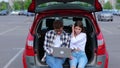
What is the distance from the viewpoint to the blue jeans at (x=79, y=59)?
7.06 m

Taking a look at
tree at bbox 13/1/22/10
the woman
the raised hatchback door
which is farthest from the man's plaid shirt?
tree at bbox 13/1/22/10

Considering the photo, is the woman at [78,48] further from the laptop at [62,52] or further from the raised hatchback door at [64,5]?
the raised hatchback door at [64,5]

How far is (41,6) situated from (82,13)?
30.8 inches

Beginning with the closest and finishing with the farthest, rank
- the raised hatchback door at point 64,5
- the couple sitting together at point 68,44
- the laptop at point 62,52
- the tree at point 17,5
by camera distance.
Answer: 1. the laptop at point 62,52
2. the couple sitting together at point 68,44
3. the raised hatchback door at point 64,5
4. the tree at point 17,5

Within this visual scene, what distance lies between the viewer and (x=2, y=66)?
10852 millimetres

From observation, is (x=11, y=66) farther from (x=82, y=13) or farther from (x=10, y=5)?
(x=10, y=5)

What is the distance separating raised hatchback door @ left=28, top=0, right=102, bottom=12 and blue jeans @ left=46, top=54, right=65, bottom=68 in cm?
89

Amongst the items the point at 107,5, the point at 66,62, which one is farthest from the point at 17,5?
the point at 66,62

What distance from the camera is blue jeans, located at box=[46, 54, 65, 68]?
7.11m

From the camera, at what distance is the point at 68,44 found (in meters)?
7.18

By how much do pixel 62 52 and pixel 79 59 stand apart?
36cm

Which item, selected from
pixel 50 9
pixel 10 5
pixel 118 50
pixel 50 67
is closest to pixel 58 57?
pixel 50 67

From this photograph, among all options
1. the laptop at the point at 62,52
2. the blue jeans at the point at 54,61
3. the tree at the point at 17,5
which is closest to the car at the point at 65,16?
the blue jeans at the point at 54,61

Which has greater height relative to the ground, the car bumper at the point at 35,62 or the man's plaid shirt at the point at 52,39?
the man's plaid shirt at the point at 52,39
